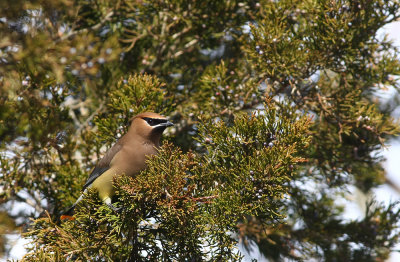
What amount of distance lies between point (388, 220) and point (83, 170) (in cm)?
277

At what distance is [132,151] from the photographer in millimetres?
2881

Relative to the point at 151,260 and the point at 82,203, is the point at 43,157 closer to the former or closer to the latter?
the point at 82,203

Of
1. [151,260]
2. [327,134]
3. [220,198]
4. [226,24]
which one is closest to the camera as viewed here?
[220,198]

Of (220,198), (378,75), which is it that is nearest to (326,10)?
(378,75)

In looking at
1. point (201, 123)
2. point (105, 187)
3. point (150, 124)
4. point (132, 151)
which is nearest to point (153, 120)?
point (150, 124)

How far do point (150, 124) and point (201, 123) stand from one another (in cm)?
47

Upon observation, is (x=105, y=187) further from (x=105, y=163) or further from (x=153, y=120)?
(x=153, y=120)

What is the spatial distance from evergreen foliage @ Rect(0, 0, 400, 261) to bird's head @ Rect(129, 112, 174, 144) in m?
0.19

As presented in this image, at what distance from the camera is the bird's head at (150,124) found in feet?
9.70

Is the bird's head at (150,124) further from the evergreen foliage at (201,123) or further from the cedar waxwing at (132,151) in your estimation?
the evergreen foliage at (201,123)

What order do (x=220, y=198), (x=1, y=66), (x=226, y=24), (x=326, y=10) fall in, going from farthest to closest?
(x=226, y=24)
(x=326, y=10)
(x=220, y=198)
(x=1, y=66)

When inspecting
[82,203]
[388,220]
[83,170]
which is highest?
[82,203]

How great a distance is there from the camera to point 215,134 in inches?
100


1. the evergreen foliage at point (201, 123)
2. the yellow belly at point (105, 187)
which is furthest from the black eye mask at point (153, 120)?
the yellow belly at point (105, 187)
